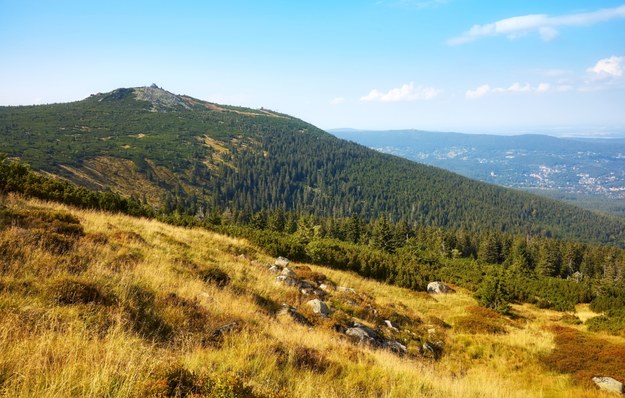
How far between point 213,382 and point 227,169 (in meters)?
197

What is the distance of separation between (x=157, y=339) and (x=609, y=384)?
12808mm

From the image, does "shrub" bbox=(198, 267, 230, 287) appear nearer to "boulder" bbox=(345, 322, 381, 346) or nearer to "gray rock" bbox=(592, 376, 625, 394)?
"boulder" bbox=(345, 322, 381, 346)

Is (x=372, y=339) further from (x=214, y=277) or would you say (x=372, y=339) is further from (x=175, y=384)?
(x=175, y=384)

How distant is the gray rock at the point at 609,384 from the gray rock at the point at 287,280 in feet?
36.7

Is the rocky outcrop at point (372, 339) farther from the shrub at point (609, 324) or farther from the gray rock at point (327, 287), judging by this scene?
the shrub at point (609, 324)

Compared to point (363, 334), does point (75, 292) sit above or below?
above

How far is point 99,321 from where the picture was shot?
219 inches

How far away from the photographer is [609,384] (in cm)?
1008

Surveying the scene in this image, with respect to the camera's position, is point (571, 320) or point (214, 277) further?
point (571, 320)

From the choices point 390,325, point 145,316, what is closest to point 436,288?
point 390,325

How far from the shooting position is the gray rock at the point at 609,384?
978 cm

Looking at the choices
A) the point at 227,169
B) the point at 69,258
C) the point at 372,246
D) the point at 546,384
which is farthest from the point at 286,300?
the point at 227,169

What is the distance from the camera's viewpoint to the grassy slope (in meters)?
3.83

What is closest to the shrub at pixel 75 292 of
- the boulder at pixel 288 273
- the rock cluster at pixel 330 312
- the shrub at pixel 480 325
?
the rock cluster at pixel 330 312
